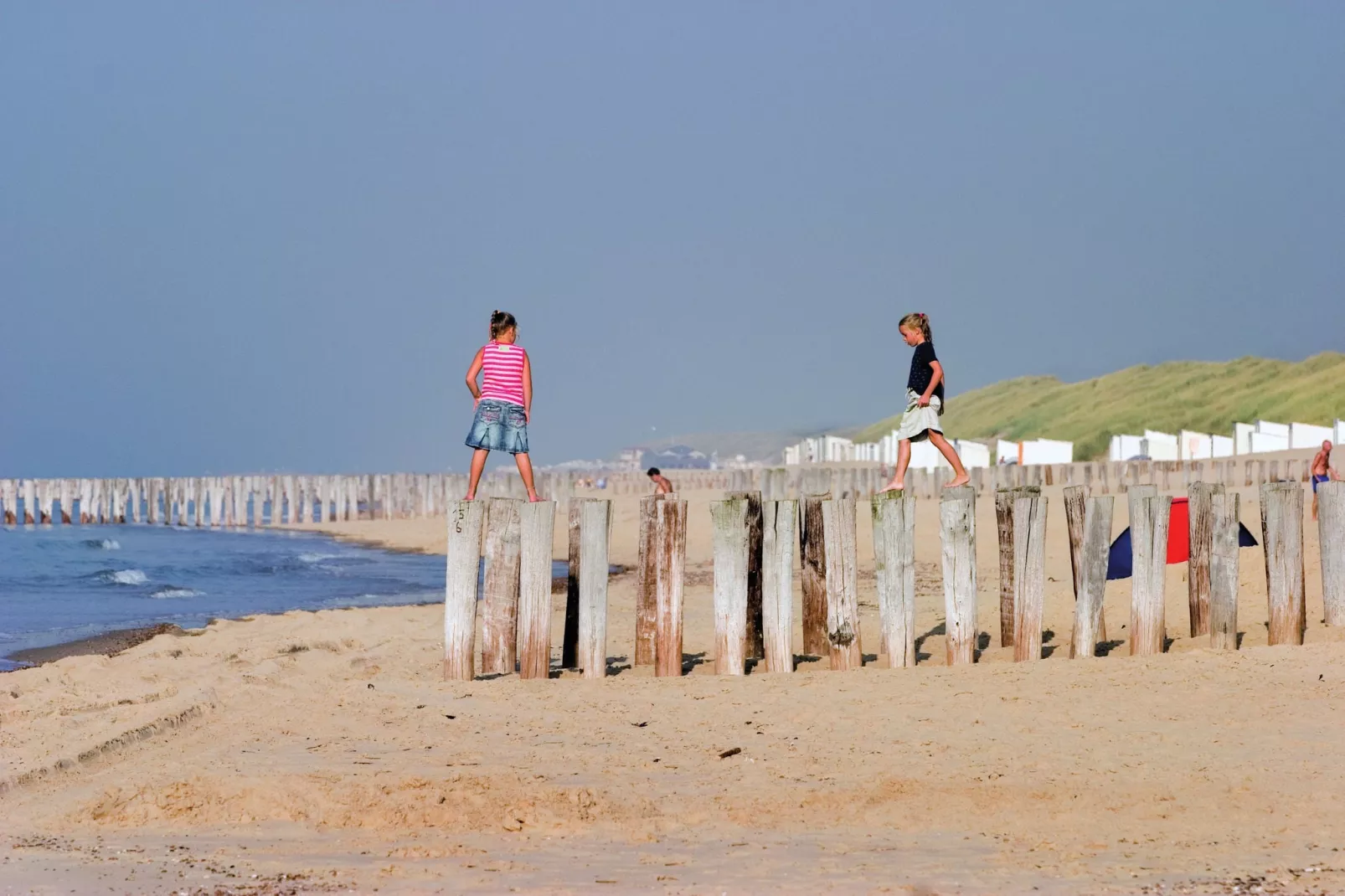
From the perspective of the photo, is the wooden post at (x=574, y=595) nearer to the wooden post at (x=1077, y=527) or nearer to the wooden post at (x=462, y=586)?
the wooden post at (x=462, y=586)

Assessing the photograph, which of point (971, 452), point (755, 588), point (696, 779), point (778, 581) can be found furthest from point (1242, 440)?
point (696, 779)

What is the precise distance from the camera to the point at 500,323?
954 centimetres

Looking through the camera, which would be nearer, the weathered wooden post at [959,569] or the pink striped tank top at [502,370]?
the weathered wooden post at [959,569]

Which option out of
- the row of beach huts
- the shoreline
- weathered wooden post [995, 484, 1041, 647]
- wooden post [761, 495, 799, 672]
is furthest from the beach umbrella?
the row of beach huts

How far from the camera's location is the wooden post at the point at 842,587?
8391mm

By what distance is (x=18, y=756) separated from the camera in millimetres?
6512

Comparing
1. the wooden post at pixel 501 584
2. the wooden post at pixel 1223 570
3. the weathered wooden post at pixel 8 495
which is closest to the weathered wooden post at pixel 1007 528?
the wooden post at pixel 1223 570

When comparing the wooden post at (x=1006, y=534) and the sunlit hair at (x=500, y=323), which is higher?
Result: the sunlit hair at (x=500, y=323)

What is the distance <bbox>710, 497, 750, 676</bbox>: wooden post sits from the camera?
27.5 ft

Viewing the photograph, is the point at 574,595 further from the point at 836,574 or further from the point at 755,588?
the point at 836,574

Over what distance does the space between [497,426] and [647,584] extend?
1.75 metres

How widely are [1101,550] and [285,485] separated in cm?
3659

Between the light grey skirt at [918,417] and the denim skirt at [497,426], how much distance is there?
285cm

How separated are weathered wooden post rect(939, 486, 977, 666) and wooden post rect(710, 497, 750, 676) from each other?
1.19 m
